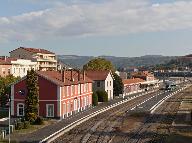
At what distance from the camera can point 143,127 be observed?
56.9 m

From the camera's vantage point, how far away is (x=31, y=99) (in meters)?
59.9

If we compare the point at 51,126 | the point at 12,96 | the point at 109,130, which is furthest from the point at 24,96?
the point at 109,130

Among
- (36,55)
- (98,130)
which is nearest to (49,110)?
(98,130)

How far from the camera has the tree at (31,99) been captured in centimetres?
5922

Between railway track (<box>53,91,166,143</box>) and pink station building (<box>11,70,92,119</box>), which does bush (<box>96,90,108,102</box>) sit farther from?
railway track (<box>53,91,166,143</box>)

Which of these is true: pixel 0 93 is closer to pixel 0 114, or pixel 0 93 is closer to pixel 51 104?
pixel 0 114

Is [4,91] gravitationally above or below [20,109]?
above

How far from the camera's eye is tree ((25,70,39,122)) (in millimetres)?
59219

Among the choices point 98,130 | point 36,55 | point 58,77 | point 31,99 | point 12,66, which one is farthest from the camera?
point 36,55

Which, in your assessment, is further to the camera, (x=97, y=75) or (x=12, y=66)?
(x=12, y=66)

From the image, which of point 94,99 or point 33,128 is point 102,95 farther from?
point 33,128

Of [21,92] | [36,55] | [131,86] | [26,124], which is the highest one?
[36,55]

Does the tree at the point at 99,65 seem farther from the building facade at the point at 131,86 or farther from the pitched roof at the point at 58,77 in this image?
the pitched roof at the point at 58,77

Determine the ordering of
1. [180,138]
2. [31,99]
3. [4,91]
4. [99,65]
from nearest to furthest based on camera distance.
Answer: [180,138], [31,99], [4,91], [99,65]
